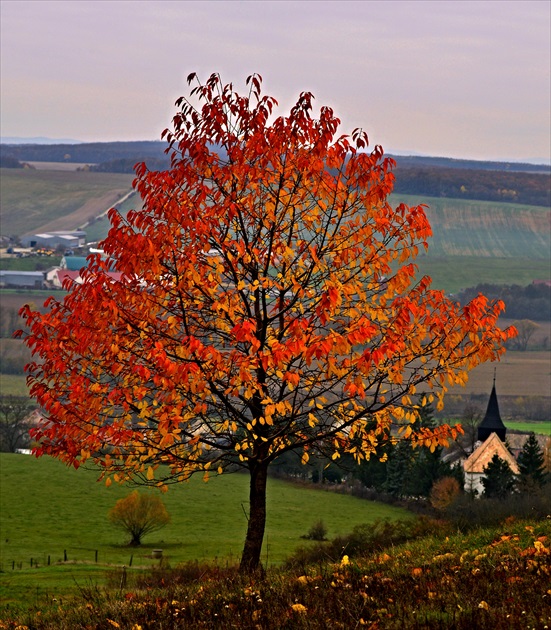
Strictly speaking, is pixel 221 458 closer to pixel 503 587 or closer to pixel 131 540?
pixel 503 587

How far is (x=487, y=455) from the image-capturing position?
354 feet

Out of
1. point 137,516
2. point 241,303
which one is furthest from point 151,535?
point 241,303

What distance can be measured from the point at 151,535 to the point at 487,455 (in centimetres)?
4267

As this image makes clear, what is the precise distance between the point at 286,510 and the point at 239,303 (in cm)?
7576

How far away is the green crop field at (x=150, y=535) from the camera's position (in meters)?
71.0

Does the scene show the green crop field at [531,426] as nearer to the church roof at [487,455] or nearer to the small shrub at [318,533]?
the church roof at [487,455]

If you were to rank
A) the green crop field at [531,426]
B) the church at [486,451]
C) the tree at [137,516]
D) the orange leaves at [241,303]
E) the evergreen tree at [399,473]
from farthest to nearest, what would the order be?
the green crop field at [531,426] < the church at [486,451] < the evergreen tree at [399,473] < the tree at [137,516] < the orange leaves at [241,303]

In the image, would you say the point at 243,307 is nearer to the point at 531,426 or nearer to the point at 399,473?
the point at 399,473

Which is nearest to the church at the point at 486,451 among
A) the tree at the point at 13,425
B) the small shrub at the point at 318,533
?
the small shrub at the point at 318,533

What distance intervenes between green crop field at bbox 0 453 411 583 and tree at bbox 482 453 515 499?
8.19 m

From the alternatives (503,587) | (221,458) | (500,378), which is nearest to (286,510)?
(221,458)

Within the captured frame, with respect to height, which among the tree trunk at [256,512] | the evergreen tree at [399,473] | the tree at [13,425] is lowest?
the tree at [13,425]

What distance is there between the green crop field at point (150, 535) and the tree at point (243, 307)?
153 feet

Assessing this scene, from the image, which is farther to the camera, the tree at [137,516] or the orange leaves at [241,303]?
the tree at [137,516]
